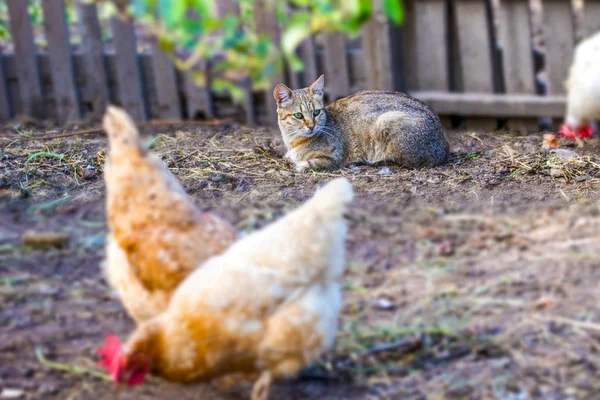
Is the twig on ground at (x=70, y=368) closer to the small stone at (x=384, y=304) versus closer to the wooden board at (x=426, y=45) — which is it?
the small stone at (x=384, y=304)

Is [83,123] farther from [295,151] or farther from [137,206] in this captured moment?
[137,206]

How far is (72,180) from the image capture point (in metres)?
5.35

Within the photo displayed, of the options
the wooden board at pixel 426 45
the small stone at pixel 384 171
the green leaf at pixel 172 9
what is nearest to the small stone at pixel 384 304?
the green leaf at pixel 172 9

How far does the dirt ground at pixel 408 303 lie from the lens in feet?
10.3

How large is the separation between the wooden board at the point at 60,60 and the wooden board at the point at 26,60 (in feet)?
0.51

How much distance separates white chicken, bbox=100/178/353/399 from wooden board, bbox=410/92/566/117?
3940 mm

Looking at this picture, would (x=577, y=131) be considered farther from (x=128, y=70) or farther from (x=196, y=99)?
(x=128, y=70)

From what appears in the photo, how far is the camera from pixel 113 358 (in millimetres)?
2904

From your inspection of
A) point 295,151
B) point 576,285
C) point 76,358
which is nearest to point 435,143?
point 295,151

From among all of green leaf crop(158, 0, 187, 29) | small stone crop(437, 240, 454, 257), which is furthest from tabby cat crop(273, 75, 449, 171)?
green leaf crop(158, 0, 187, 29)

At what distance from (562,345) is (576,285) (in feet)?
1.12

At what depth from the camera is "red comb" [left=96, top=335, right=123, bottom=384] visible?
2818mm

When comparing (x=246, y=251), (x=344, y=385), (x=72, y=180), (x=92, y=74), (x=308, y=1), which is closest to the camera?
(x=246, y=251)

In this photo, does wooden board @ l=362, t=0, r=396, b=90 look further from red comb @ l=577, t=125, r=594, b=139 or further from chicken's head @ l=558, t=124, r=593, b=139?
red comb @ l=577, t=125, r=594, b=139
